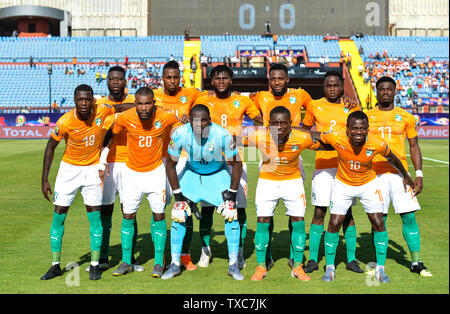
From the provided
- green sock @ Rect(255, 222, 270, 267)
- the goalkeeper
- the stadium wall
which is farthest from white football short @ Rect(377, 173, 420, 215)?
the stadium wall

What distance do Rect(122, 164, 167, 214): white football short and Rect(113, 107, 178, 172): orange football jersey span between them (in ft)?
0.26

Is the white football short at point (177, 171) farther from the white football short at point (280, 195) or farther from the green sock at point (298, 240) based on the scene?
the green sock at point (298, 240)

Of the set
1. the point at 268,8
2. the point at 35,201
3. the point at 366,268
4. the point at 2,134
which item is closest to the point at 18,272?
the point at 366,268

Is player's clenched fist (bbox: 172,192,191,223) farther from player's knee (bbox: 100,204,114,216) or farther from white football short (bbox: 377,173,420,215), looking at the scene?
white football short (bbox: 377,173,420,215)

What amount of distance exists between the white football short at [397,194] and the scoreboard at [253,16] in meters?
52.9

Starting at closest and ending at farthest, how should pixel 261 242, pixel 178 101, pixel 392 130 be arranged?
pixel 261 242, pixel 392 130, pixel 178 101

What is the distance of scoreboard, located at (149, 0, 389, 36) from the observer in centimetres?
5744

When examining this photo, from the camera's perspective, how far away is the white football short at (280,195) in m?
6.29

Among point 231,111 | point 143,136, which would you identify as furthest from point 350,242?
point 143,136

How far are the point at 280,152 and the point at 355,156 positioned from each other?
89cm

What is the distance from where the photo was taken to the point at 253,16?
2270 inches

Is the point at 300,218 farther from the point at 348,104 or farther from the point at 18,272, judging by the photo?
the point at 18,272

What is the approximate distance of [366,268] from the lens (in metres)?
6.55

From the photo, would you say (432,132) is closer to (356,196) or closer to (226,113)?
(226,113)
